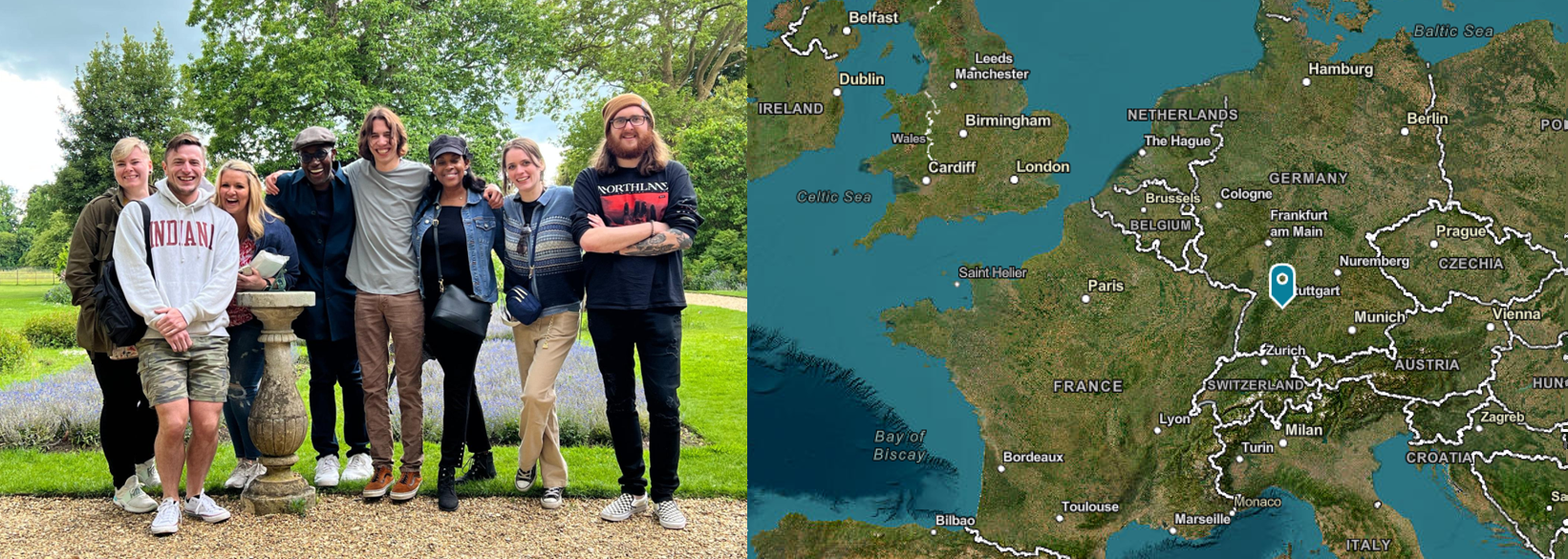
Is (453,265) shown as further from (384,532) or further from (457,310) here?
(384,532)

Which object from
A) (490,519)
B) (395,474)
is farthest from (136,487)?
(490,519)

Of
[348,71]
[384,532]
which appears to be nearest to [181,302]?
[384,532]

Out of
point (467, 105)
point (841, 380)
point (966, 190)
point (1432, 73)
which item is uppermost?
point (467, 105)

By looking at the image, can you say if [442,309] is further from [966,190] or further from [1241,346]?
[1241,346]

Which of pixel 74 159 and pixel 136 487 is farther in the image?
pixel 74 159

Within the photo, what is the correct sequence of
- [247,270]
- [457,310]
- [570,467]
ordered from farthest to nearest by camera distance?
1. [570,467]
2. [247,270]
3. [457,310]
